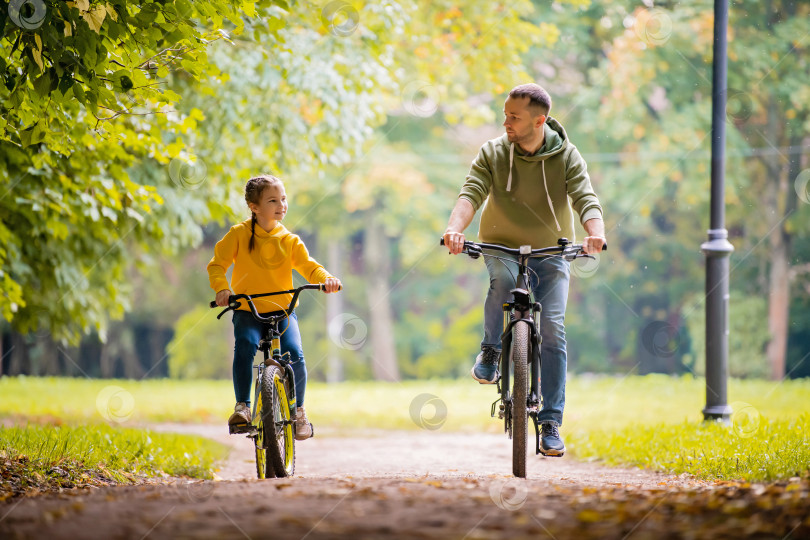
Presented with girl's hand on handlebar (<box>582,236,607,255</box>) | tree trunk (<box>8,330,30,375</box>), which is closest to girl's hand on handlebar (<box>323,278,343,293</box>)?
girl's hand on handlebar (<box>582,236,607,255</box>)

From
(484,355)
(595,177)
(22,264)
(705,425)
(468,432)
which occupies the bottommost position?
(468,432)

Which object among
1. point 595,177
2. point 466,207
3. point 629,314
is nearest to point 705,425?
point 466,207

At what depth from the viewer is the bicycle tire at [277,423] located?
198 inches

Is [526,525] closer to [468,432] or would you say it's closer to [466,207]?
[466,207]

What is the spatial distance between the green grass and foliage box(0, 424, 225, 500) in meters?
3.35

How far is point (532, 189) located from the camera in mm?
5512

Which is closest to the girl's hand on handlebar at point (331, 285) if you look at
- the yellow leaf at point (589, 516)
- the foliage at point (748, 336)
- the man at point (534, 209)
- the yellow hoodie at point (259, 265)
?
the yellow hoodie at point (259, 265)

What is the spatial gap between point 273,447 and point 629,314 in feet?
83.2

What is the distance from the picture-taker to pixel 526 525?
3.23 m

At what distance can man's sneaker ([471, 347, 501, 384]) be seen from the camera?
5500 mm

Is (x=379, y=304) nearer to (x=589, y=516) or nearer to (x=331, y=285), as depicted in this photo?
(x=331, y=285)

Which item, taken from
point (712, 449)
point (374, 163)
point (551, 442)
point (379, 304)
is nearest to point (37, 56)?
point (551, 442)

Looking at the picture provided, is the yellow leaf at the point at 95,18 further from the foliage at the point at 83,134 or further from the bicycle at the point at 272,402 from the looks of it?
the bicycle at the point at 272,402

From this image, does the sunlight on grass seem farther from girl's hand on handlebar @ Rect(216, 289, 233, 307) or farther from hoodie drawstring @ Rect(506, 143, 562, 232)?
hoodie drawstring @ Rect(506, 143, 562, 232)
